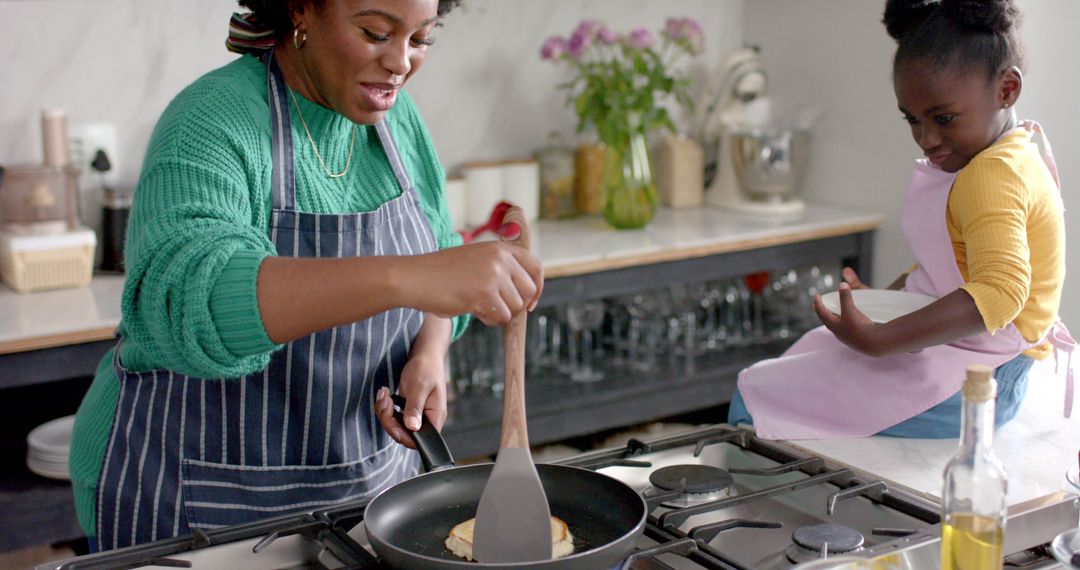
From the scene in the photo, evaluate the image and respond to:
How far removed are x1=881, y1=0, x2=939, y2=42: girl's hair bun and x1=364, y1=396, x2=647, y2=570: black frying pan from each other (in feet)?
2.32

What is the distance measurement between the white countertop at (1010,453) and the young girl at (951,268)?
0.02 m

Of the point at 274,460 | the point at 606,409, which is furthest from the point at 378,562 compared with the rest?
the point at 606,409

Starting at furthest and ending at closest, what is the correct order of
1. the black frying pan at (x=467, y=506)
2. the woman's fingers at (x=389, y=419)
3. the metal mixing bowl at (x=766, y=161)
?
the metal mixing bowl at (x=766, y=161) → the woman's fingers at (x=389, y=419) → the black frying pan at (x=467, y=506)

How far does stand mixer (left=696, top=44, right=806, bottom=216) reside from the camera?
10.6 ft

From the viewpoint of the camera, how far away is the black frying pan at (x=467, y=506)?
1135mm

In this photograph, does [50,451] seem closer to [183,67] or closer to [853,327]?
[183,67]

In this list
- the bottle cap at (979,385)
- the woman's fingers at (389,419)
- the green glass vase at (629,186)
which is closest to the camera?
the bottle cap at (979,385)

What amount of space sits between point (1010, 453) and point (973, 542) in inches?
21.0

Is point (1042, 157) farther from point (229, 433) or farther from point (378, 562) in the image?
point (229, 433)

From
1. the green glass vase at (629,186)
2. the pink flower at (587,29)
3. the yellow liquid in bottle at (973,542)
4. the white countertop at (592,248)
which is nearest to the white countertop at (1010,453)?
the yellow liquid in bottle at (973,542)

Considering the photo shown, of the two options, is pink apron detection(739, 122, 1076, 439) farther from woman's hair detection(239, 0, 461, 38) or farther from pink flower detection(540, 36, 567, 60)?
pink flower detection(540, 36, 567, 60)

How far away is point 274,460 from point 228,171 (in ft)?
1.29

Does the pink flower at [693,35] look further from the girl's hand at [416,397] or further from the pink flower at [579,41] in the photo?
the girl's hand at [416,397]

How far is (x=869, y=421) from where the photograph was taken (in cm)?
144
